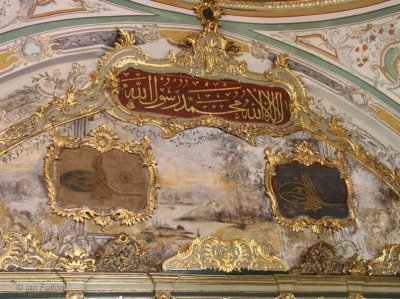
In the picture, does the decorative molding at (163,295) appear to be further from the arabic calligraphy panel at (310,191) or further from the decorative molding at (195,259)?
the arabic calligraphy panel at (310,191)

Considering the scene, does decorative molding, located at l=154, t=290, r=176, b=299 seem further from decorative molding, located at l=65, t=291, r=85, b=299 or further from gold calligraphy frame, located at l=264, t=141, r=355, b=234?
gold calligraphy frame, located at l=264, t=141, r=355, b=234

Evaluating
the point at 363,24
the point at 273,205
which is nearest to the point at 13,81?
the point at 273,205

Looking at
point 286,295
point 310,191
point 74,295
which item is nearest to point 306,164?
point 310,191

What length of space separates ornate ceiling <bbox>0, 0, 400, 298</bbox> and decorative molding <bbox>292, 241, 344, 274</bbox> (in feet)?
0.06

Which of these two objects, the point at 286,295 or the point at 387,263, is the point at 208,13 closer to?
the point at 286,295

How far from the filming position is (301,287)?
6.78 meters

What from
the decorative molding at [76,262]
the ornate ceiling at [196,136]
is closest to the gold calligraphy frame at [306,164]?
the ornate ceiling at [196,136]

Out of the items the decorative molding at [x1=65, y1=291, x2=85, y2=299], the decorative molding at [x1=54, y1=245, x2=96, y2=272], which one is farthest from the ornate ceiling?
the decorative molding at [x1=65, y1=291, x2=85, y2=299]

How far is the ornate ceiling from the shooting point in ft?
21.4

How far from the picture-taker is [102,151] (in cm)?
693

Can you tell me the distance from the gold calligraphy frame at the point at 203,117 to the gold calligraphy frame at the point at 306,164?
0.27 m

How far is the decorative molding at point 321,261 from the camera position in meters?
6.93

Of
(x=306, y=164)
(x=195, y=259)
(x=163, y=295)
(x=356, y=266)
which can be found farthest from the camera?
(x=306, y=164)

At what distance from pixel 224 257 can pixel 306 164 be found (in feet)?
6.09
